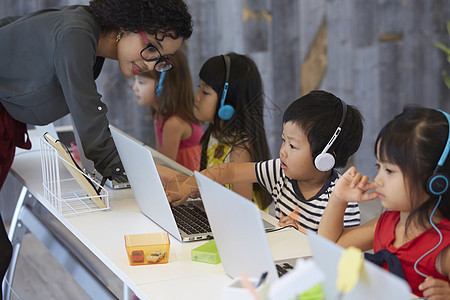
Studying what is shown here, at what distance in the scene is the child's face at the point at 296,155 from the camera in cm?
173

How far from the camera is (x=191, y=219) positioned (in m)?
1.66

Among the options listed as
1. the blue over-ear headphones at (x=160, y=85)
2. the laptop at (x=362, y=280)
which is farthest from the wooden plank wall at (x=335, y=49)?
the laptop at (x=362, y=280)

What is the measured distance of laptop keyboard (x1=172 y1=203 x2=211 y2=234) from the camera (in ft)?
5.18

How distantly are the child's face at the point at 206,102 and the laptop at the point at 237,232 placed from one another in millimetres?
1062

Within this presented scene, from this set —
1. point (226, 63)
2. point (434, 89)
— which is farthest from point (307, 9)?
point (226, 63)

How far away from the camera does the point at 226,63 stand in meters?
2.25

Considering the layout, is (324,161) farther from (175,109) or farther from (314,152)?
(175,109)

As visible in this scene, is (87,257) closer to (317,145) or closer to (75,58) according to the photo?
(75,58)

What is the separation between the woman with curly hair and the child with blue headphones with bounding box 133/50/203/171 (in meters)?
0.90

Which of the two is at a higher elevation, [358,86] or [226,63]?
[226,63]

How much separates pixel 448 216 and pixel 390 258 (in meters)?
0.15

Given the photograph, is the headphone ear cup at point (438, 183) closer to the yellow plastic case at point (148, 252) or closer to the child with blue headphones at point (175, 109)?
the yellow plastic case at point (148, 252)

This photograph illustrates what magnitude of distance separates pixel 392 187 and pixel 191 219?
633 mm

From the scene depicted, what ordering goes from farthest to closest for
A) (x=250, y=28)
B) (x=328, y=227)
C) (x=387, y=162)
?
(x=250, y=28)
(x=328, y=227)
(x=387, y=162)
